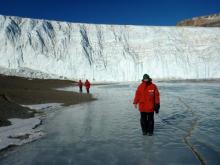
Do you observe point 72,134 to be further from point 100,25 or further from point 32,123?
point 100,25

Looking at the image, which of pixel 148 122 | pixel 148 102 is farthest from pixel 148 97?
pixel 148 122

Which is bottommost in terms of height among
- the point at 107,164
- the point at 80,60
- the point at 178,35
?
the point at 107,164

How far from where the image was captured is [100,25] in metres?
56.3

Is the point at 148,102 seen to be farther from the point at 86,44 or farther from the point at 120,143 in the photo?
the point at 86,44

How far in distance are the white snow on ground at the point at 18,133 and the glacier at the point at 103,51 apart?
127ft

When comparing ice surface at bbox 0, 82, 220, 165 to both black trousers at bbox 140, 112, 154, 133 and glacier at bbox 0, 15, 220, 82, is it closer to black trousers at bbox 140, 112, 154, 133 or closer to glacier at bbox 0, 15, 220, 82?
black trousers at bbox 140, 112, 154, 133

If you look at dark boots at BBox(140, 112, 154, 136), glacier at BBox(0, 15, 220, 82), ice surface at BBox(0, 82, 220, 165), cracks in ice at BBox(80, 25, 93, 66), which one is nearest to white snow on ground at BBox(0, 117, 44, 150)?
ice surface at BBox(0, 82, 220, 165)

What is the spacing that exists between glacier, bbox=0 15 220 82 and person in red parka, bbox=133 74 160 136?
40.7 m

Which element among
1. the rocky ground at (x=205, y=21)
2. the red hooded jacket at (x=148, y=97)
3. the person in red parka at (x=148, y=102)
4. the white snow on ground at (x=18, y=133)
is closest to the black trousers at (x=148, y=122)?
the person in red parka at (x=148, y=102)

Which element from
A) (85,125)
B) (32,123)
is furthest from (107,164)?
(32,123)

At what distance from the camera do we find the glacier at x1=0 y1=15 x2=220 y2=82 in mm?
49312

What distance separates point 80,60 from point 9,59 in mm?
10774

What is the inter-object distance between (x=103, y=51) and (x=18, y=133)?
151 feet

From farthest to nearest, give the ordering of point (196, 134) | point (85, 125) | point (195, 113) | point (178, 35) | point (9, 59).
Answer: point (178, 35)
point (9, 59)
point (195, 113)
point (85, 125)
point (196, 134)
